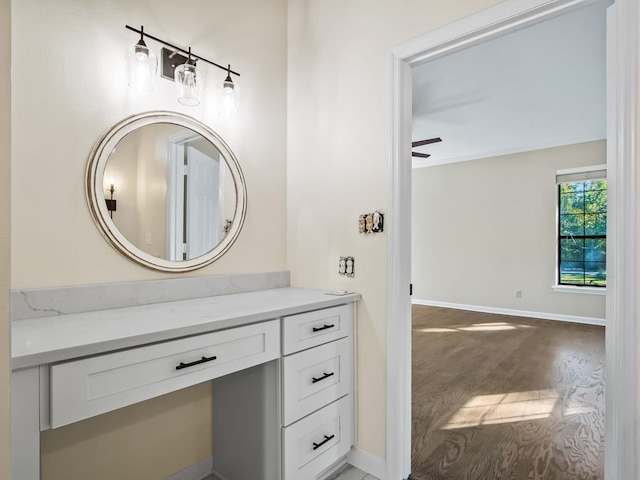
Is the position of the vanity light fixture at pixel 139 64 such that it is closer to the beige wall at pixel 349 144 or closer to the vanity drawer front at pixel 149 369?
the beige wall at pixel 349 144

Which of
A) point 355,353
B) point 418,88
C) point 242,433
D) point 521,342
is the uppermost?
point 418,88

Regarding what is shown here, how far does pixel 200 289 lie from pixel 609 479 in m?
1.83

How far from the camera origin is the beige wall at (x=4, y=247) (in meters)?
0.49

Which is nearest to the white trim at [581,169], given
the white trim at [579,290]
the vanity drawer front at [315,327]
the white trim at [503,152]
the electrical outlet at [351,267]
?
the white trim at [503,152]

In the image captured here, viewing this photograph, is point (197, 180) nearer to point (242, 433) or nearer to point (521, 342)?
point (242, 433)

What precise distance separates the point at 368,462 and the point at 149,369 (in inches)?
49.9

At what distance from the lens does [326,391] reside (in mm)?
1740

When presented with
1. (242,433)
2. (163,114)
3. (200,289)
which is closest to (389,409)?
(242,433)

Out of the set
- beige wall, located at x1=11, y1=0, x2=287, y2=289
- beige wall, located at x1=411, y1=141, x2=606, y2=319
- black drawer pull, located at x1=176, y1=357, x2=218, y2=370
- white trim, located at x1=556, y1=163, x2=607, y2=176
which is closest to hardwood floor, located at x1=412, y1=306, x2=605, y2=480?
beige wall, located at x1=411, y1=141, x2=606, y2=319

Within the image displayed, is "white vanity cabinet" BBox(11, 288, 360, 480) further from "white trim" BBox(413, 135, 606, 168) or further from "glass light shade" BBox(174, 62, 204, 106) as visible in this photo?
"white trim" BBox(413, 135, 606, 168)

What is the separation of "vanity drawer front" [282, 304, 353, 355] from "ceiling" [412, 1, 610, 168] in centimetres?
146

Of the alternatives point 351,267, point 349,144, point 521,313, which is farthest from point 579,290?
point 349,144

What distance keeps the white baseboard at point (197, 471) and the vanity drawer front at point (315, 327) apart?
84cm

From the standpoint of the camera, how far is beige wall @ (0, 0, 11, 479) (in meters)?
0.49
